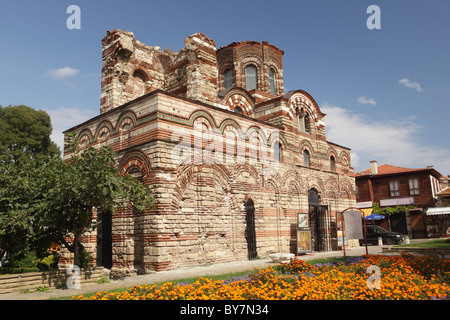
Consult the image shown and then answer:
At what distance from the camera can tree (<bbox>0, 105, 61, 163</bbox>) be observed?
2758 cm

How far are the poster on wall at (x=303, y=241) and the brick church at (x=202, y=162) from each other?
520 mm

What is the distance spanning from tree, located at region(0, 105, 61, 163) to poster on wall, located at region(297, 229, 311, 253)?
20.7m

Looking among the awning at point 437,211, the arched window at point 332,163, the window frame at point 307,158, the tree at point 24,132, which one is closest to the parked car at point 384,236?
the arched window at point 332,163

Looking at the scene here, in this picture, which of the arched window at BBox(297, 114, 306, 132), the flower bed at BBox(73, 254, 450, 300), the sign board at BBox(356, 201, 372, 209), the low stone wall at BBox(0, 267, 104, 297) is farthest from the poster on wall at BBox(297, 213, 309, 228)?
the sign board at BBox(356, 201, 372, 209)

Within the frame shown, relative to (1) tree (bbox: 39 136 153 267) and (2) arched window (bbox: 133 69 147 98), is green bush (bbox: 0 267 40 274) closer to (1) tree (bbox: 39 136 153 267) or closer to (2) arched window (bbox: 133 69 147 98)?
(1) tree (bbox: 39 136 153 267)

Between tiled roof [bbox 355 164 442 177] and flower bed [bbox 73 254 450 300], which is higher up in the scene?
tiled roof [bbox 355 164 442 177]

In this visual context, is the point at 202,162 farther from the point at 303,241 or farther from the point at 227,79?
the point at 227,79

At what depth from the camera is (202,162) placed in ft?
40.8

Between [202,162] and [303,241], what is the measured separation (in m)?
6.03

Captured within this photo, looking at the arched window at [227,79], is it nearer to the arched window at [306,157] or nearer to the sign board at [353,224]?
the arched window at [306,157]
